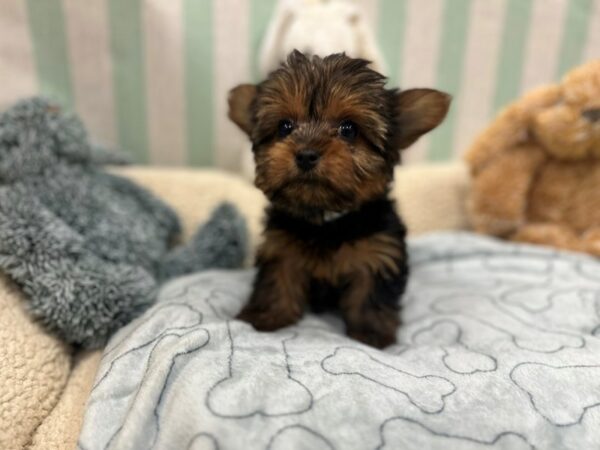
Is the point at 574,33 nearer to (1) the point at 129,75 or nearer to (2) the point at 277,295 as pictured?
(2) the point at 277,295

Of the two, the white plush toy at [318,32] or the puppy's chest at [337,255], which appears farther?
the white plush toy at [318,32]

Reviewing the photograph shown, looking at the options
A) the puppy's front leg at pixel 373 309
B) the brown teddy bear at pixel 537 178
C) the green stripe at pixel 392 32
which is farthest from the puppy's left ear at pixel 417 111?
the green stripe at pixel 392 32

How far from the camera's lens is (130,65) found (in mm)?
2611

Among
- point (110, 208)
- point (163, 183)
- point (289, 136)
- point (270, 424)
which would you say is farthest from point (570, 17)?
point (270, 424)

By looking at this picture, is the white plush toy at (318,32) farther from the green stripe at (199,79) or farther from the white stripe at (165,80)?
the white stripe at (165,80)

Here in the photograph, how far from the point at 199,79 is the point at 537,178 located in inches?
65.3

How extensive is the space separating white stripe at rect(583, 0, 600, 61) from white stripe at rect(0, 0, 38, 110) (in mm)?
2663

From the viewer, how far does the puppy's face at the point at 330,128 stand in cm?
150

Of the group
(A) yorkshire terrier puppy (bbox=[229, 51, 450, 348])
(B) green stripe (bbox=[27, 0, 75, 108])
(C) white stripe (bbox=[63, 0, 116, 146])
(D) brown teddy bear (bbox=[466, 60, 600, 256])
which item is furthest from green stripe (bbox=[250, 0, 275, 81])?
(D) brown teddy bear (bbox=[466, 60, 600, 256])

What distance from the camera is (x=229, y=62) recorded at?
8.78 feet

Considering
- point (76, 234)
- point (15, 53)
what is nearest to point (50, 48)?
point (15, 53)

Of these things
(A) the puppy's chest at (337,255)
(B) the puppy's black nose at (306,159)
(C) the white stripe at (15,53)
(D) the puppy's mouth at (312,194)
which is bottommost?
(A) the puppy's chest at (337,255)

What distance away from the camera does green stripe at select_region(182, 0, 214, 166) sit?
8.50 feet

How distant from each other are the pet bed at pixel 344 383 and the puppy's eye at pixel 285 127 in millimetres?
583
